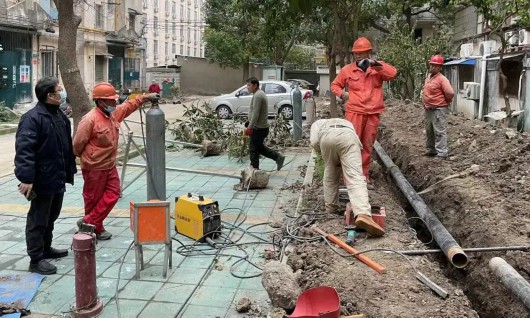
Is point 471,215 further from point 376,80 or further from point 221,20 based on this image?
point 221,20

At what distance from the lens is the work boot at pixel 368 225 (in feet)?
16.8

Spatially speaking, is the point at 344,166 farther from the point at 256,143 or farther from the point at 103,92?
the point at 256,143

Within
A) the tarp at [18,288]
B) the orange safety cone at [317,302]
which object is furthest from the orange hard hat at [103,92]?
the orange safety cone at [317,302]

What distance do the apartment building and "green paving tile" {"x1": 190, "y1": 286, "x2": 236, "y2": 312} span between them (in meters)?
40.5

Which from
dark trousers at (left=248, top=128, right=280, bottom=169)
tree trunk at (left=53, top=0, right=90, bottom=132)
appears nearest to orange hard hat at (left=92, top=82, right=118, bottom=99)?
dark trousers at (left=248, top=128, right=280, bottom=169)

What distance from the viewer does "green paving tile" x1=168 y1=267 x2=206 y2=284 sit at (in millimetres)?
4844

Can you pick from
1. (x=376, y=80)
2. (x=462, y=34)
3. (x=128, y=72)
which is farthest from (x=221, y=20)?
(x=376, y=80)

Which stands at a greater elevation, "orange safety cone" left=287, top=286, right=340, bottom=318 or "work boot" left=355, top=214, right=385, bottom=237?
"work boot" left=355, top=214, right=385, bottom=237

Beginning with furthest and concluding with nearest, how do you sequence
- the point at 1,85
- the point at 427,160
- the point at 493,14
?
the point at 1,85 → the point at 493,14 → the point at 427,160

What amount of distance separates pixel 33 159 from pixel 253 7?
6.07 meters

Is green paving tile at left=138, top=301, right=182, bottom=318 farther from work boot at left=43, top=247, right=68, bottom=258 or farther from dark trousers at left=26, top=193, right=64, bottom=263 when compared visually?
work boot at left=43, top=247, right=68, bottom=258

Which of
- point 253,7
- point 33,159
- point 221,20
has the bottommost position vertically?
point 33,159

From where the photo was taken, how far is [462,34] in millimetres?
25406

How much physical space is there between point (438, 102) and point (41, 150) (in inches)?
253
